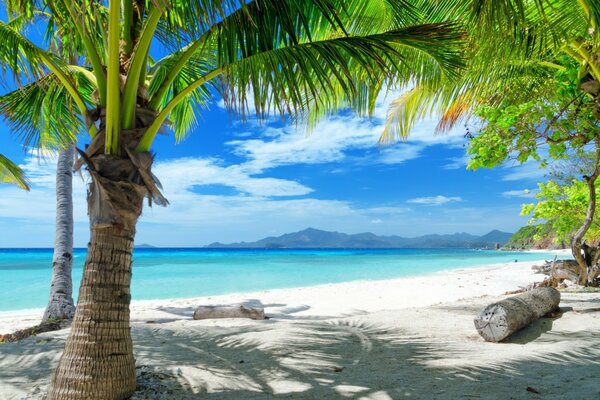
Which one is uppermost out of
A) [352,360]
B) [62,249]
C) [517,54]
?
[517,54]

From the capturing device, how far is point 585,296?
8164mm

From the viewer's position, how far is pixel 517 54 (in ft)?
16.2

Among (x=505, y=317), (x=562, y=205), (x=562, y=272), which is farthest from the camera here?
(x=562, y=272)

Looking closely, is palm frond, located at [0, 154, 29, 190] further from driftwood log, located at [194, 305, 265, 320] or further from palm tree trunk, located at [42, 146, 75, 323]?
driftwood log, located at [194, 305, 265, 320]

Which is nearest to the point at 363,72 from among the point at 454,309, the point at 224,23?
the point at 224,23

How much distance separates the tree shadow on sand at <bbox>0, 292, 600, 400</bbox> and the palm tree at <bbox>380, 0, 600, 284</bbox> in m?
2.89

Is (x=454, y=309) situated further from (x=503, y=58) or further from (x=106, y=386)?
(x=106, y=386)

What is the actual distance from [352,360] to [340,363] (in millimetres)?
168

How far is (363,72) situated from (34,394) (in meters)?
4.20

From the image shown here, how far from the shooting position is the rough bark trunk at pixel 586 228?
7.50 metres

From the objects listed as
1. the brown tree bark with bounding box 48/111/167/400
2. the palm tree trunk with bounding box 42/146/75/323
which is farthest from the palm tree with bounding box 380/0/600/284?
the palm tree trunk with bounding box 42/146/75/323

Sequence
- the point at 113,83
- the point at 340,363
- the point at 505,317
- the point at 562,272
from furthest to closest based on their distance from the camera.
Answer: the point at 562,272 → the point at 505,317 → the point at 340,363 → the point at 113,83

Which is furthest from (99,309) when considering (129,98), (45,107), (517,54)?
(517,54)

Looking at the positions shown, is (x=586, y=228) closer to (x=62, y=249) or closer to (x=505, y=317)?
(x=505, y=317)
